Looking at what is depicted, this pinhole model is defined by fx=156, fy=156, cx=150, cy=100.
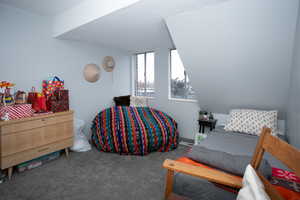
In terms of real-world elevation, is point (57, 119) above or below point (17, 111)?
below

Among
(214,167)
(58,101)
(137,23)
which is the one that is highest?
(137,23)

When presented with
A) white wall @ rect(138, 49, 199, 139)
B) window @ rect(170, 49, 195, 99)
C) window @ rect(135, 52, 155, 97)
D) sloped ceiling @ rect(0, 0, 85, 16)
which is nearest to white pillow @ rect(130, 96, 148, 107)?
white wall @ rect(138, 49, 199, 139)

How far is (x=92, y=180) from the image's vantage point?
2064 mm

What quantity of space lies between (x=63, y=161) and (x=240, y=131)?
2881mm

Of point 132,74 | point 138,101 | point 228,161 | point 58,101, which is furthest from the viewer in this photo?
point 132,74

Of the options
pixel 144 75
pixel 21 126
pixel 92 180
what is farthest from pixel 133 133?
pixel 144 75

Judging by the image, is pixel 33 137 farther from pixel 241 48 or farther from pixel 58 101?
pixel 241 48

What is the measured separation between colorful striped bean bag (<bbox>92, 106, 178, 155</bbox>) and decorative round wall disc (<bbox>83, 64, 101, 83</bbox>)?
905 mm

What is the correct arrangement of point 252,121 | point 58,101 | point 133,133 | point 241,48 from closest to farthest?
point 241,48 → point 252,121 → point 58,101 → point 133,133

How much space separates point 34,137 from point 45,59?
4.59 ft

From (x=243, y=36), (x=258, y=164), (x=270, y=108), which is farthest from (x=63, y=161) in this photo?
(x=270, y=108)

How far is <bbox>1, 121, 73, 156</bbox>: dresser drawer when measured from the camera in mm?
1972

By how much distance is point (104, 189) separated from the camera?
6.20 ft

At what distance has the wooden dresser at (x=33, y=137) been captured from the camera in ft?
6.44
